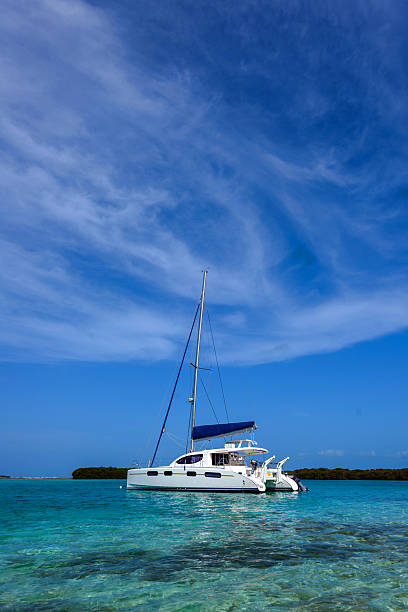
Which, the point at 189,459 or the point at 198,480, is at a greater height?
the point at 189,459

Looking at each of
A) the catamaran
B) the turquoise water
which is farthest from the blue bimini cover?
the turquoise water

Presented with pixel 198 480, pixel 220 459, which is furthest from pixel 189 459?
pixel 220 459

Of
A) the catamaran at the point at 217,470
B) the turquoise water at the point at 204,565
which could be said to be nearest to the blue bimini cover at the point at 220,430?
the catamaran at the point at 217,470

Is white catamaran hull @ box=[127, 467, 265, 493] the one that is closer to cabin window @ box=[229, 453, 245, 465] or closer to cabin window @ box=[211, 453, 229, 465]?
cabin window @ box=[211, 453, 229, 465]

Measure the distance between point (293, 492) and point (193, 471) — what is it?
1084 centimetres

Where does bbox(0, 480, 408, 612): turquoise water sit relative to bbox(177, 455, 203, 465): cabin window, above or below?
below

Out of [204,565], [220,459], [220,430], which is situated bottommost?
[204,565]

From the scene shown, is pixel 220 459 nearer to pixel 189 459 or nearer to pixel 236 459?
pixel 236 459

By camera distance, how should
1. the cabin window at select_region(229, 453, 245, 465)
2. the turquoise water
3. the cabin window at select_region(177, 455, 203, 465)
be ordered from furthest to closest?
the cabin window at select_region(229, 453, 245, 465) < the cabin window at select_region(177, 455, 203, 465) < the turquoise water

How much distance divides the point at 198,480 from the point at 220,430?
454 cm

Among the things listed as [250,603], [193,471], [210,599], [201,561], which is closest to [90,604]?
[210,599]

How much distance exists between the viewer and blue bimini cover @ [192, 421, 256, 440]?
34.4 metres

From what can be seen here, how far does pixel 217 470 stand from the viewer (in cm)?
3136

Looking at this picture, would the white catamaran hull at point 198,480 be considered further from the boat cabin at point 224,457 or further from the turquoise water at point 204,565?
the turquoise water at point 204,565
